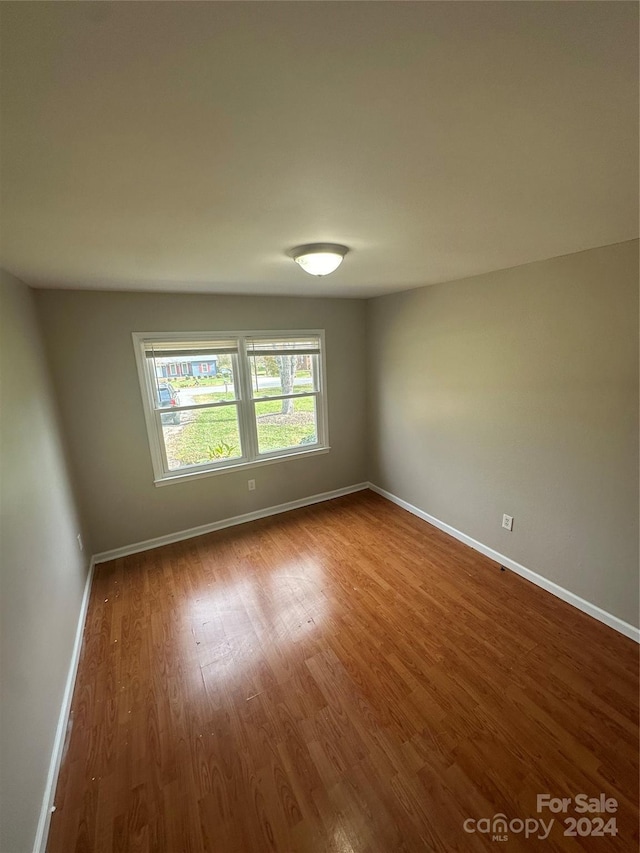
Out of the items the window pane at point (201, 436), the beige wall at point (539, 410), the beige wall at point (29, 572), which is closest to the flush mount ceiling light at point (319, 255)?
the beige wall at point (539, 410)

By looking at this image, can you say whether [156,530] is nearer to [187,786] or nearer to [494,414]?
[187,786]

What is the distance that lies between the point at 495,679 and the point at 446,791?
24.3 inches

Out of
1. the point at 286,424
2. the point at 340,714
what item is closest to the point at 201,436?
the point at 286,424

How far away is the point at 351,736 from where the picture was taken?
1558 millimetres

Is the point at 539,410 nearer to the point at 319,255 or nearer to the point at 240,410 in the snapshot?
the point at 319,255

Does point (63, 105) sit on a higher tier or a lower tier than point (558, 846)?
higher

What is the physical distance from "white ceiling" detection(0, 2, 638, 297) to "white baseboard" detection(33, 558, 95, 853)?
217 cm

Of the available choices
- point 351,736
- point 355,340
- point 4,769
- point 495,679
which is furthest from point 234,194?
point 355,340

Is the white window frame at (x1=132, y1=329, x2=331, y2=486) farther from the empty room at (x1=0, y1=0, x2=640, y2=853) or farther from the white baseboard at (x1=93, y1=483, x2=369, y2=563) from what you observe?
the white baseboard at (x1=93, y1=483, x2=369, y2=563)

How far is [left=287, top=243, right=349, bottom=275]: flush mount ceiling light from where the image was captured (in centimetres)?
164

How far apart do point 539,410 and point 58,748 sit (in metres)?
3.18

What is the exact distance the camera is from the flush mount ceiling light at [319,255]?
164 cm

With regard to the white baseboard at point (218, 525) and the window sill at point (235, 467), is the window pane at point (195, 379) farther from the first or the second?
the white baseboard at point (218, 525)

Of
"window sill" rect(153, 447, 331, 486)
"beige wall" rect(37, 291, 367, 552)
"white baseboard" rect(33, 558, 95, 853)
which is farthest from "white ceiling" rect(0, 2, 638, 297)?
"white baseboard" rect(33, 558, 95, 853)
